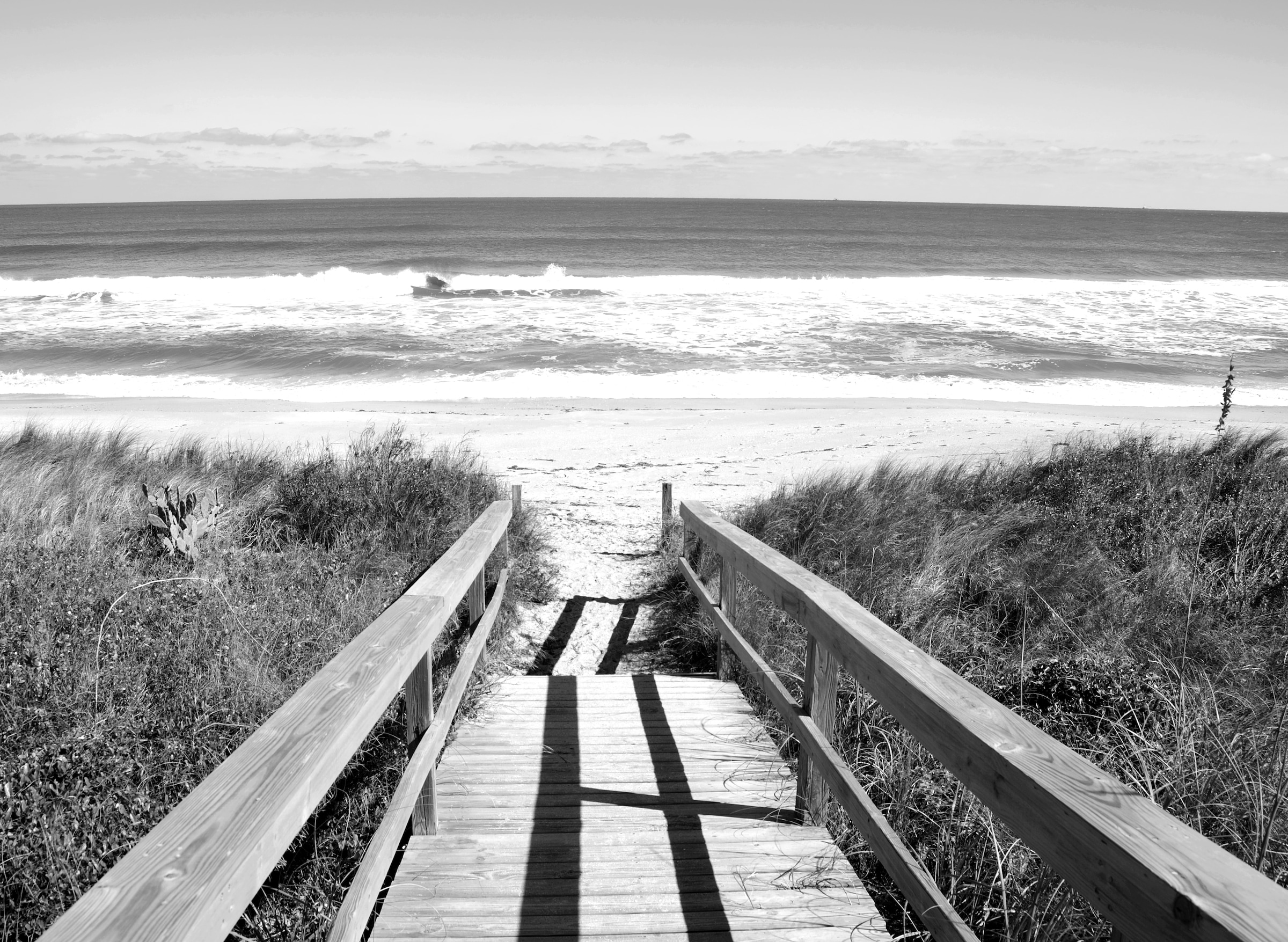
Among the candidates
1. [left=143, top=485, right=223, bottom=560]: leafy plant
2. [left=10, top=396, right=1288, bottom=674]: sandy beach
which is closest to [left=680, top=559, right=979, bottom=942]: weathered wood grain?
[left=10, top=396, right=1288, bottom=674]: sandy beach

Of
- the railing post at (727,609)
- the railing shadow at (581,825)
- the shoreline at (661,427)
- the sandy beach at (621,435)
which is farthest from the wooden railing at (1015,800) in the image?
the shoreline at (661,427)

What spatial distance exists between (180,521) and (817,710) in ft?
14.8

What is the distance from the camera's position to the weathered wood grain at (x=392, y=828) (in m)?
2.11

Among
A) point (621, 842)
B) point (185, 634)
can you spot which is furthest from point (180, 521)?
point (621, 842)

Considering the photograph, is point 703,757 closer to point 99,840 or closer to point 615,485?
point 99,840

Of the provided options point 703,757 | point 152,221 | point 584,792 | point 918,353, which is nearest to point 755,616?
point 703,757

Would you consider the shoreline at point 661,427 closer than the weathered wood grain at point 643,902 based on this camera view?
No

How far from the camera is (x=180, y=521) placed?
5.76 m

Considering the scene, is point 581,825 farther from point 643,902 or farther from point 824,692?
point 824,692

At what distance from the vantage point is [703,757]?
382 cm

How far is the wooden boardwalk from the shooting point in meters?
2.65

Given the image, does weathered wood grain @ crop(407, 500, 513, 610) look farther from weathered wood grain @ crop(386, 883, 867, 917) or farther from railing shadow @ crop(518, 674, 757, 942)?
weathered wood grain @ crop(386, 883, 867, 917)

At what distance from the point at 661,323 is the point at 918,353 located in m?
7.51

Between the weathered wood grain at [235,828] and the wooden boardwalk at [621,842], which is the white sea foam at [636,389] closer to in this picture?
the wooden boardwalk at [621,842]
